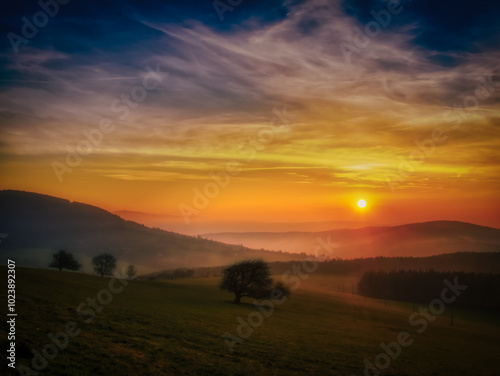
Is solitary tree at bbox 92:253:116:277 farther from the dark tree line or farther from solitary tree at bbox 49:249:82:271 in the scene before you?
the dark tree line

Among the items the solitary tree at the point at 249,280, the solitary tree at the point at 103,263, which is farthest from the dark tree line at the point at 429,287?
the solitary tree at the point at 103,263

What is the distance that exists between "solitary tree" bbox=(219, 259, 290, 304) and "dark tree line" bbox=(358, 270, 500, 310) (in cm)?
9658

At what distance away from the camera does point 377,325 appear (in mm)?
63375

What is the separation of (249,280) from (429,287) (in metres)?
110

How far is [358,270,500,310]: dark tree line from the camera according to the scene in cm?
12800

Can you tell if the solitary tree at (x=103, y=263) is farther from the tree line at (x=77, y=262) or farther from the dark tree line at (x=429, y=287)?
the dark tree line at (x=429, y=287)

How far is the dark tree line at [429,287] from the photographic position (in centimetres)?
12800

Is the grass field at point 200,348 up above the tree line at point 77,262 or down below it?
above

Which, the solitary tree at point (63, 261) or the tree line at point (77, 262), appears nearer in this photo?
the solitary tree at point (63, 261)

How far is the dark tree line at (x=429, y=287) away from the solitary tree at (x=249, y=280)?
96.6m

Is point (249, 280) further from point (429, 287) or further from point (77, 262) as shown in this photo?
point (429, 287)

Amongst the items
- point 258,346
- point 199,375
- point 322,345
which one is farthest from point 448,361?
point 199,375

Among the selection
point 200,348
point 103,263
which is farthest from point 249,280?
point 103,263

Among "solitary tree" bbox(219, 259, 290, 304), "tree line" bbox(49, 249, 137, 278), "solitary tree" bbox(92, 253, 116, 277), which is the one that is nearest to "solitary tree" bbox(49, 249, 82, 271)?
"tree line" bbox(49, 249, 137, 278)
